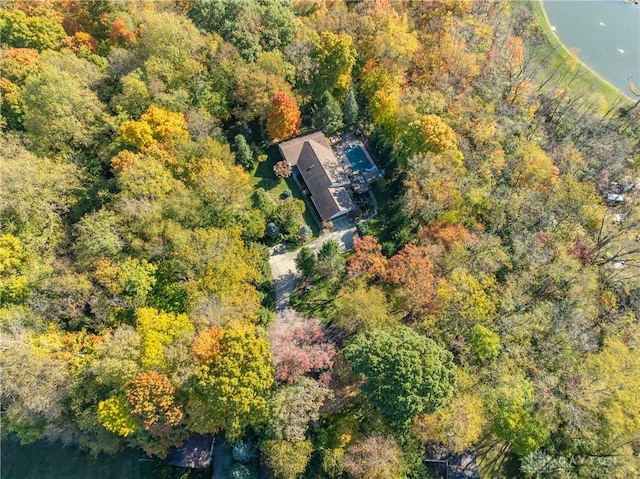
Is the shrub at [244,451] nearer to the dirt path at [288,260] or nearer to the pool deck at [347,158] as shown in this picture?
the dirt path at [288,260]

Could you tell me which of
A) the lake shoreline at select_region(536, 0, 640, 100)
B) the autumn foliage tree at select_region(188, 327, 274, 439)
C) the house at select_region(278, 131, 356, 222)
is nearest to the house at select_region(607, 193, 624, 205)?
the lake shoreline at select_region(536, 0, 640, 100)

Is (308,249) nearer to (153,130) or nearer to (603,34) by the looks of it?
(153,130)

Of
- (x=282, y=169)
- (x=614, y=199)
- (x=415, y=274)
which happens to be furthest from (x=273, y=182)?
(x=614, y=199)

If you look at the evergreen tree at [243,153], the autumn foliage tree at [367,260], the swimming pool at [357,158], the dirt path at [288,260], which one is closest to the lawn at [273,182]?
the evergreen tree at [243,153]

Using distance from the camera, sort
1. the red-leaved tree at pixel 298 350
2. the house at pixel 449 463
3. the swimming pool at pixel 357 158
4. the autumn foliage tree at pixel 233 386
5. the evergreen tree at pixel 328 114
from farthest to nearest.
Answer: the swimming pool at pixel 357 158, the evergreen tree at pixel 328 114, the house at pixel 449 463, the red-leaved tree at pixel 298 350, the autumn foliage tree at pixel 233 386

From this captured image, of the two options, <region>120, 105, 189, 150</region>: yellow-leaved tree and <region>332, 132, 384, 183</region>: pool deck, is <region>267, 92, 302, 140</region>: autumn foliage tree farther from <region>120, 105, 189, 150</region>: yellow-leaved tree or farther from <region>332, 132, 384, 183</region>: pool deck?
<region>120, 105, 189, 150</region>: yellow-leaved tree

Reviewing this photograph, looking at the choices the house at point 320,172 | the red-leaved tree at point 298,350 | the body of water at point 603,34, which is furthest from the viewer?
the body of water at point 603,34

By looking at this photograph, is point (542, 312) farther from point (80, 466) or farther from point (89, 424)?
point (80, 466)
